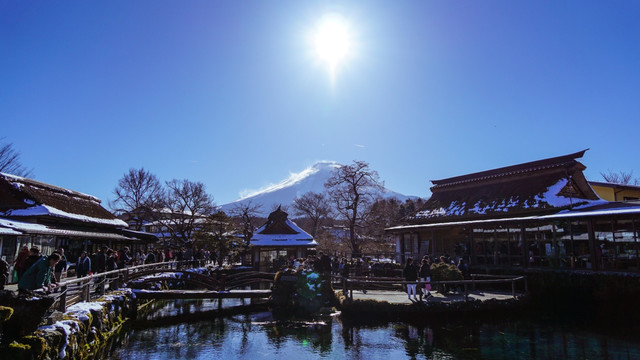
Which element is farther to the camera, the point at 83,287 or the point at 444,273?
the point at 444,273

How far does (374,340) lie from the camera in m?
12.3

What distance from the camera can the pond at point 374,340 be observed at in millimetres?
10812

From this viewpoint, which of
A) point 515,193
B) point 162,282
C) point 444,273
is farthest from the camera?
point 515,193

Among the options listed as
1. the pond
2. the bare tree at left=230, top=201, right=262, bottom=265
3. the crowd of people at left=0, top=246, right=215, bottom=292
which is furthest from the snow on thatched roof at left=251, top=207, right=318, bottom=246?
the pond

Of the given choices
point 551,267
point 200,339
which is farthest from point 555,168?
point 200,339

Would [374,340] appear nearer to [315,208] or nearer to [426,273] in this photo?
[426,273]

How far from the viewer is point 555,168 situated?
22859 millimetres

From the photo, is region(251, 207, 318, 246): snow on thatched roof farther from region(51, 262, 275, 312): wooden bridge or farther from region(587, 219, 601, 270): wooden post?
region(587, 219, 601, 270): wooden post

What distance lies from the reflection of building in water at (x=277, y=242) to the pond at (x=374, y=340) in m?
12.0

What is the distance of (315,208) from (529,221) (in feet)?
114

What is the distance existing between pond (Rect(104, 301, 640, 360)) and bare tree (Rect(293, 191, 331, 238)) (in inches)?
1423

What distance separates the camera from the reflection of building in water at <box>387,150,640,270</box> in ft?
56.7

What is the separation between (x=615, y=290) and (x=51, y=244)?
25201 mm

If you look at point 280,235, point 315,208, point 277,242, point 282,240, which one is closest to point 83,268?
point 277,242
